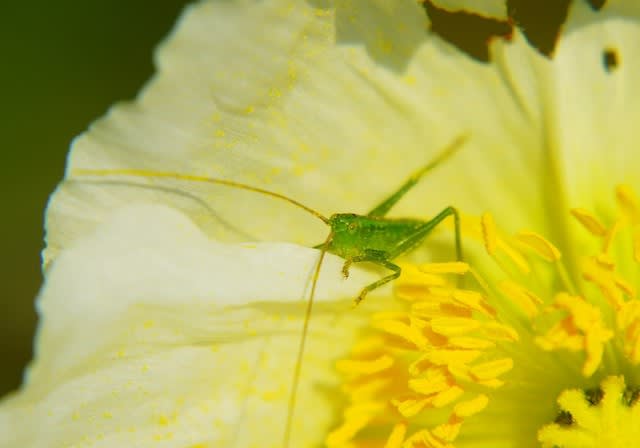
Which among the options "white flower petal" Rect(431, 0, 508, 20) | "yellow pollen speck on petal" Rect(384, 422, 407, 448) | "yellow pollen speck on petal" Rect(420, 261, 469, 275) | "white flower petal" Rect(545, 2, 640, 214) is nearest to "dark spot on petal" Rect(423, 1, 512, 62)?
"white flower petal" Rect(431, 0, 508, 20)

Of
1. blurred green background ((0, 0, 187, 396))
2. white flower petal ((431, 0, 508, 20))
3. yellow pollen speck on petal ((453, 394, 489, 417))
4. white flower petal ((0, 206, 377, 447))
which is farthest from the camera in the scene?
blurred green background ((0, 0, 187, 396))

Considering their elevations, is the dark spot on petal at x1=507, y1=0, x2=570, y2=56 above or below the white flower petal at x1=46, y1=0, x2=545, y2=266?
above

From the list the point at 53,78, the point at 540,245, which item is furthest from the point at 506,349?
the point at 53,78

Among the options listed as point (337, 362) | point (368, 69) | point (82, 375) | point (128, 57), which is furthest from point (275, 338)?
point (128, 57)

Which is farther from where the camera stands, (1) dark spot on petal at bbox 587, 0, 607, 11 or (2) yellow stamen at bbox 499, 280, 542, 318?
(1) dark spot on petal at bbox 587, 0, 607, 11

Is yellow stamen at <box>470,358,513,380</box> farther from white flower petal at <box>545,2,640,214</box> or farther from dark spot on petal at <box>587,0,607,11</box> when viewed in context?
dark spot on petal at <box>587,0,607,11</box>

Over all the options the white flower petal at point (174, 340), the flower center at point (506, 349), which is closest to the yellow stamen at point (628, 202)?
→ the flower center at point (506, 349)

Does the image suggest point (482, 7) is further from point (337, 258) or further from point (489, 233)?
point (337, 258)

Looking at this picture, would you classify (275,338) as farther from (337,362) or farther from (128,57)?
(128,57)
